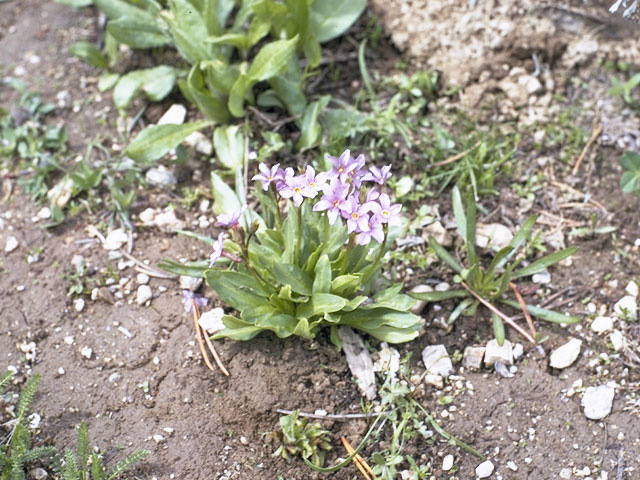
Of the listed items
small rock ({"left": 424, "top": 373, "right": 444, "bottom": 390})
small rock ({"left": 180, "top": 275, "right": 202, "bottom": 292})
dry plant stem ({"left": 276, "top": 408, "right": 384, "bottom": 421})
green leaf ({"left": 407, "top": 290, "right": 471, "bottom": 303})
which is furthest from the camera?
small rock ({"left": 180, "top": 275, "right": 202, "bottom": 292})

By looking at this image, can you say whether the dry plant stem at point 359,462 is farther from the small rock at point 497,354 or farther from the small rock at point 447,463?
the small rock at point 497,354

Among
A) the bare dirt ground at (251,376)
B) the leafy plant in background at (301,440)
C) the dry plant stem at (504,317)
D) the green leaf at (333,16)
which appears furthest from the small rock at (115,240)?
the dry plant stem at (504,317)

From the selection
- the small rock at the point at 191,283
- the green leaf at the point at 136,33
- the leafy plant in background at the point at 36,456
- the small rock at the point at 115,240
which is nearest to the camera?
the leafy plant in background at the point at 36,456

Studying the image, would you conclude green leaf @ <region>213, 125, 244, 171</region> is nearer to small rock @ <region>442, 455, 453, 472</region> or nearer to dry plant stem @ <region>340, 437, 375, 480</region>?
dry plant stem @ <region>340, 437, 375, 480</region>

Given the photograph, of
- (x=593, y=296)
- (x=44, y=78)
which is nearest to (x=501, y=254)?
(x=593, y=296)

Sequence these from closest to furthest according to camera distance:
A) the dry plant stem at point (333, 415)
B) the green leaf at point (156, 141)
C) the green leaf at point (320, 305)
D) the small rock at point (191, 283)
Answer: the green leaf at point (320, 305), the dry plant stem at point (333, 415), the small rock at point (191, 283), the green leaf at point (156, 141)

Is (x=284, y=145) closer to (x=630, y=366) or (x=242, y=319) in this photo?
(x=242, y=319)

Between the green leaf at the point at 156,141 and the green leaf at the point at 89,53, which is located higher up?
the green leaf at the point at 89,53

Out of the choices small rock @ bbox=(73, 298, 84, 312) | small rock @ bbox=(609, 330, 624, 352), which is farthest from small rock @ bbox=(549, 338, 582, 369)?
small rock @ bbox=(73, 298, 84, 312)
